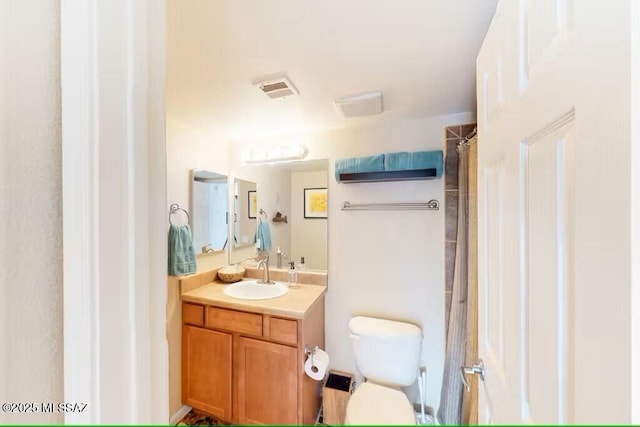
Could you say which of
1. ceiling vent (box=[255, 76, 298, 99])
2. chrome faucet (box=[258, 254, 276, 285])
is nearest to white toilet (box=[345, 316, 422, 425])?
chrome faucet (box=[258, 254, 276, 285])

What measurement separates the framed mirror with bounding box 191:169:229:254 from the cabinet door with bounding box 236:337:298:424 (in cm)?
80

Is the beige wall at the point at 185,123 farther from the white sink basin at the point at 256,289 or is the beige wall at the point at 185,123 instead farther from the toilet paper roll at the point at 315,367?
the toilet paper roll at the point at 315,367

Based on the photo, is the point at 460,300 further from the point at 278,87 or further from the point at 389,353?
the point at 278,87

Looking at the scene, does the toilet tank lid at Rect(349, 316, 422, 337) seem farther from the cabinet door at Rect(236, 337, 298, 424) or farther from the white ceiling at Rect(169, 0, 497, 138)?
the white ceiling at Rect(169, 0, 497, 138)

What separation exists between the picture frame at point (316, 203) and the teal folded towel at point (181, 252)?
859 millimetres

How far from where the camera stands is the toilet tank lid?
61.6 inches

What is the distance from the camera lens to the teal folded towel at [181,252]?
5.28ft

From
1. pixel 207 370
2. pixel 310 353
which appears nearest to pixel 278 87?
pixel 310 353

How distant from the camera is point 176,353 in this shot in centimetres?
170

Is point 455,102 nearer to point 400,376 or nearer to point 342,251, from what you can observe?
point 342,251

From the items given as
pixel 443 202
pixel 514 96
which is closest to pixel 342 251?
pixel 443 202

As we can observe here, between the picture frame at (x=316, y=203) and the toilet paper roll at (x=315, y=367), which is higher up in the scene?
the picture frame at (x=316, y=203)

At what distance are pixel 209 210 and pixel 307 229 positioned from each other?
0.81 metres

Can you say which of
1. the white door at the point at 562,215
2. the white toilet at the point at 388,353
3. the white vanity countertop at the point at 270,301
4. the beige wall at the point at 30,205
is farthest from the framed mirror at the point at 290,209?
the beige wall at the point at 30,205
